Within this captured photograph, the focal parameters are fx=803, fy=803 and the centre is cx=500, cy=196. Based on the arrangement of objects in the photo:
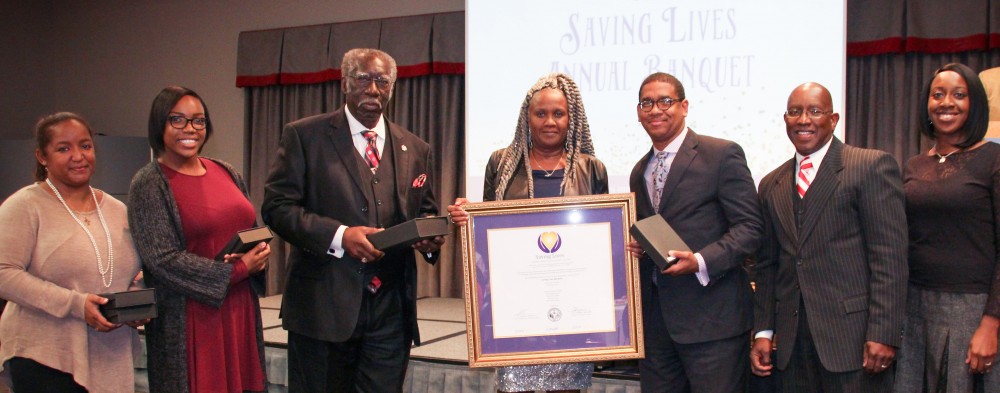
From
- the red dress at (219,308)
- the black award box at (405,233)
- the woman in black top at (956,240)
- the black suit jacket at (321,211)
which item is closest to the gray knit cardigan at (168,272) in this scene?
the red dress at (219,308)

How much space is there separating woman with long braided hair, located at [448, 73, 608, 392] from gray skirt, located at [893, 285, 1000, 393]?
109cm

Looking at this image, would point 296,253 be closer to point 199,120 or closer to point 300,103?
point 199,120

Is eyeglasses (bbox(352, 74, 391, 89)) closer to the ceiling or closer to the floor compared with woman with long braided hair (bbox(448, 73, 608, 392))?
closer to the ceiling

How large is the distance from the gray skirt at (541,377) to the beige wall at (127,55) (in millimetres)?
5102

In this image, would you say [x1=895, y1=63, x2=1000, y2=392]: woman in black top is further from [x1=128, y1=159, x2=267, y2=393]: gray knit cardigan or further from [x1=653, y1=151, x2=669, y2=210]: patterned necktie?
[x1=128, y1=159, x2=267, y2=393]: gray knit cardigan

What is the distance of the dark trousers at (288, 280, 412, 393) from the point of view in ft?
9.05

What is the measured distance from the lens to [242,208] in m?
2.85

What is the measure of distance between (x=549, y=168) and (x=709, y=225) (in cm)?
59

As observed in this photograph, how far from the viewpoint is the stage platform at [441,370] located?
3990 mm

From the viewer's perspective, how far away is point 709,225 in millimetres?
2559

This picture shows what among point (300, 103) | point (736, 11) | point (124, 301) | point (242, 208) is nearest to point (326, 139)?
point (242, 208)

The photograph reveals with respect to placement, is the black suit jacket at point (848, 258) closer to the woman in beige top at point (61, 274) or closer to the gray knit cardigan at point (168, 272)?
the gray knit cardigan at point (168, 272)

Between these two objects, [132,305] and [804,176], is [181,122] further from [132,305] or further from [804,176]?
[804,176]

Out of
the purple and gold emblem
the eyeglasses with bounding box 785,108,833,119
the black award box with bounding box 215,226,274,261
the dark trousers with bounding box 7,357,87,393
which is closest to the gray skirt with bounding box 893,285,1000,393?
the eyeglasses with bounding box 785,108,833,119
